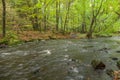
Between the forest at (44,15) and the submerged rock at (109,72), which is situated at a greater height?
the forest at (44,15)

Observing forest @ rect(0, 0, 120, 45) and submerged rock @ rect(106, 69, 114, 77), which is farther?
forest @ rect(0, 0, 120, 45)

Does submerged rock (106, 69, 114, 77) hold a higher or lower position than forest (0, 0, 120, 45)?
lower

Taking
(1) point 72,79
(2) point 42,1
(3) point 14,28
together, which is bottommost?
(1) point 72,79

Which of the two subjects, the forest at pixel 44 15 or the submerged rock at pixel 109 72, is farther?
the forest at pixel 44 15

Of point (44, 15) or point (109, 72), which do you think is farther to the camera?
point (44, 15)

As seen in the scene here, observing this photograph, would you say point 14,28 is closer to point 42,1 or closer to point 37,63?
point 42,1

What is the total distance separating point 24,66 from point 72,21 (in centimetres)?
3472

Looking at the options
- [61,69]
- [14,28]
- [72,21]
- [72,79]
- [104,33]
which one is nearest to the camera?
[72,79]

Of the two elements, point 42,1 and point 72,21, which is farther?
point 72,21

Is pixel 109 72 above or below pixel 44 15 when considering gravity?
below

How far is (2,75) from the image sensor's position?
10.6 m

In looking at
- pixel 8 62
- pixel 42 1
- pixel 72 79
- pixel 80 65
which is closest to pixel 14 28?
pixel 42 1

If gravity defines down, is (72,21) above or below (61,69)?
above

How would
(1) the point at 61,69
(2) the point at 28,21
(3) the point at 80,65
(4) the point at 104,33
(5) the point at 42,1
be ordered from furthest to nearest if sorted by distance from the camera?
(4) the point at 104,33
(2) the point at 28,21
(5) the point at 42,1
(3) the point at 80,65
(1) the point at 61,69
